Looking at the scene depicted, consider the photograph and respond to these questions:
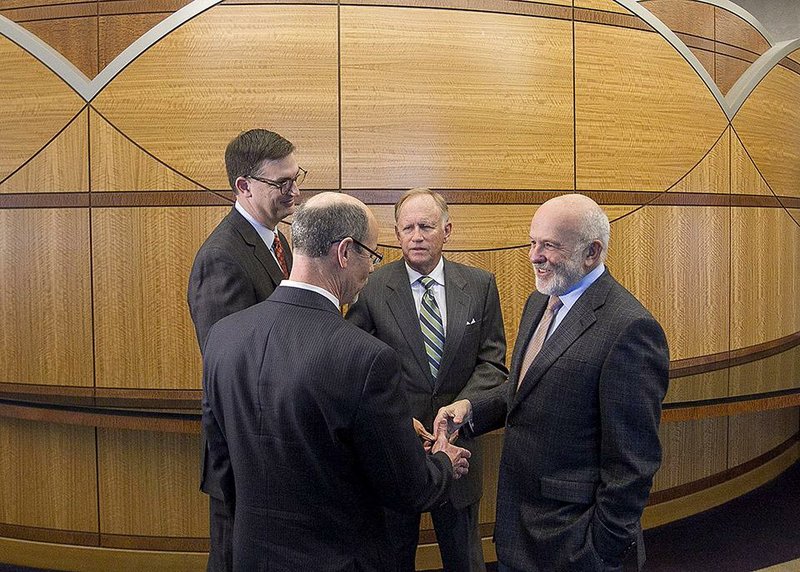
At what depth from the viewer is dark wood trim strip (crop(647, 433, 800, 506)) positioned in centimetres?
438

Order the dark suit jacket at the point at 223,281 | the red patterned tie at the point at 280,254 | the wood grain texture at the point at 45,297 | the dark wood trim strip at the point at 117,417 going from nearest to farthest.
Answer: the dark suit jacket at the point at 223,281
the red patterned tie at the point at 280,254
the dark wood trim strip at the point at 117,417
the wood grain texture at the point at 45,297

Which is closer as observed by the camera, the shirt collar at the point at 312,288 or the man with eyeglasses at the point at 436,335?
the shirt collar at the point at 312,288

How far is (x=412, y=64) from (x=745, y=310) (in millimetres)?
2651

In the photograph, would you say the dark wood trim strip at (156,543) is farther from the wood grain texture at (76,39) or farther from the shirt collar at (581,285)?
the shirt collar at (581,285)

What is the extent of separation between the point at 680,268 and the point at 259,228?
2821 millimetres

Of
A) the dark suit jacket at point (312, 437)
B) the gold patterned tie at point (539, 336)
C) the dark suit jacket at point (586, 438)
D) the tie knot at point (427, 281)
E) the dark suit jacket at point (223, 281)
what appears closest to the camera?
the dark suit jacket at point (312, 437)

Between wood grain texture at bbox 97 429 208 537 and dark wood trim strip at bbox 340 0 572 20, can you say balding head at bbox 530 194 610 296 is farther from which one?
wood grain texture at bbox 97 429 208 537

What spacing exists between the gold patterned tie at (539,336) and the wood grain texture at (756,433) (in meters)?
3.17

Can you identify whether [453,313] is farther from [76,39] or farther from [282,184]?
[76,39]

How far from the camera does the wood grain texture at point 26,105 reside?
377 centimetres

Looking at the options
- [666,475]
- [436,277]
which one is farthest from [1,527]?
[666,475]

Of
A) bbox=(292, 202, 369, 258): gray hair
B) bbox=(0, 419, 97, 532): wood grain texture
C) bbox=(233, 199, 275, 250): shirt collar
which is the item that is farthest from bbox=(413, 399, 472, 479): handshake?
bbox=(0, 419, 97, 532): wood grain texture

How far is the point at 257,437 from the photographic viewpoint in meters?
1.69

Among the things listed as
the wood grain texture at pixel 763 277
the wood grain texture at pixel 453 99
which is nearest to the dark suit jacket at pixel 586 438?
the wood grain texture at pixel 453 99
